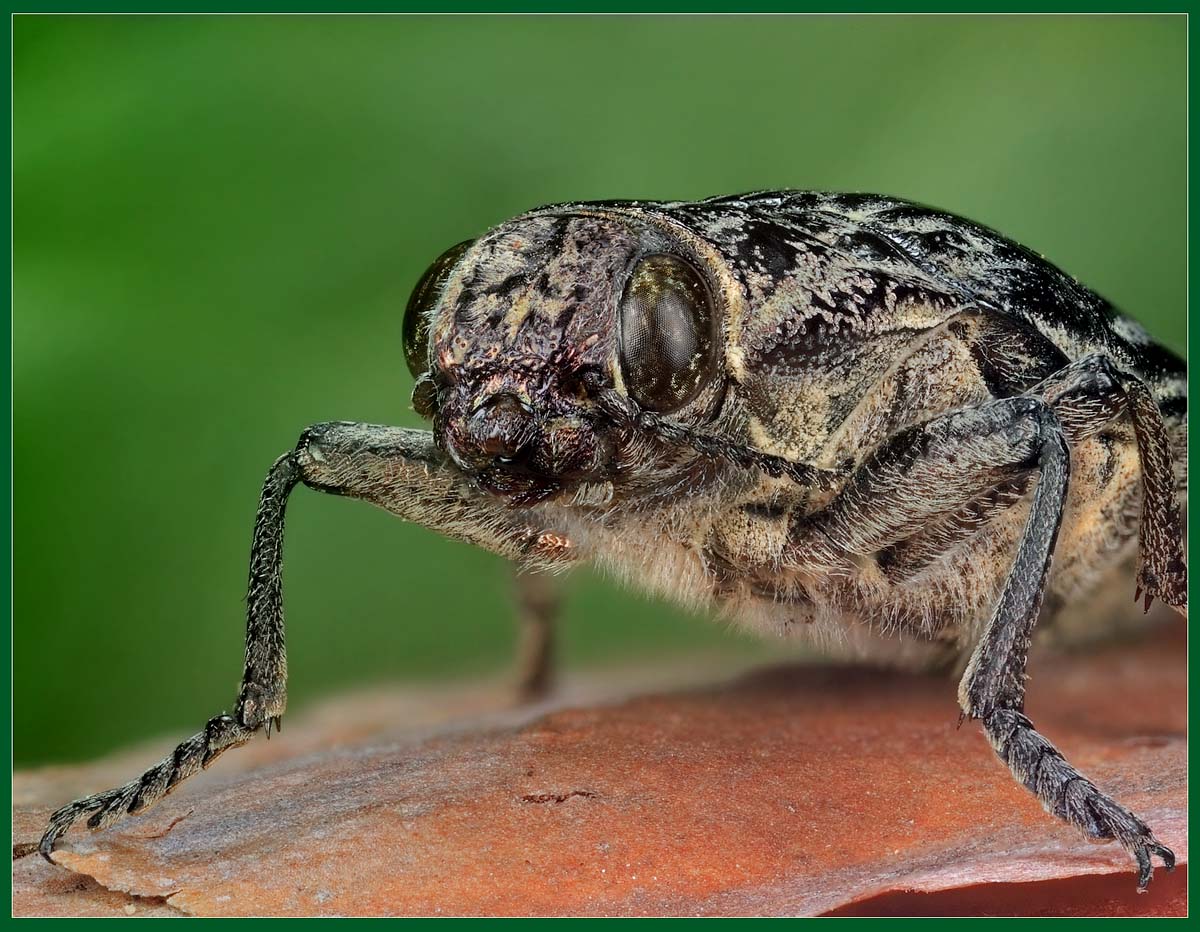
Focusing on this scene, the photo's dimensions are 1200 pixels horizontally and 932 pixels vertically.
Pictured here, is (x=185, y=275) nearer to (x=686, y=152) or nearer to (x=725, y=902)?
(x=686, y=152)

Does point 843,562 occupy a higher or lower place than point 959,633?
higher

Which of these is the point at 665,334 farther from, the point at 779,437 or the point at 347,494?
the point at 347,494

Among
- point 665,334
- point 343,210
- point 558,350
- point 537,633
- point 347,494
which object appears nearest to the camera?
point 558,350

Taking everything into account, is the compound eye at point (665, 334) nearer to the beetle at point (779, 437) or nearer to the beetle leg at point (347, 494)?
the beetle at point (779, 437)

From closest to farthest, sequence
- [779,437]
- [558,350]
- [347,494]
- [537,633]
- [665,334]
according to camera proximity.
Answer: [558,350]
[665,334]
[779,437]
[347,494]
[537,633]

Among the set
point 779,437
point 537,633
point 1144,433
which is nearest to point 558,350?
point 779,437

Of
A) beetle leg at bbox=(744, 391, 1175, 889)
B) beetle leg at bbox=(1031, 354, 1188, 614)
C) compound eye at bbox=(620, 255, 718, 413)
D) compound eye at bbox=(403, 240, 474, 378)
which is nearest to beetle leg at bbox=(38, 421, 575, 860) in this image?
compound eye at bbox=(403, 240, 474, 378)

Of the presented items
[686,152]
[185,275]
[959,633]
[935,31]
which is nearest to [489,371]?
[959,633]

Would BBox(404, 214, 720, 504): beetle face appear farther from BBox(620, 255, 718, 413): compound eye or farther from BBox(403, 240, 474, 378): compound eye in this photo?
BBox(403, 240, 474, 378): compound eye
